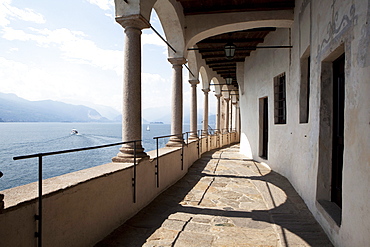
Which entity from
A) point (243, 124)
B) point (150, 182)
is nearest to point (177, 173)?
point (150, 182)

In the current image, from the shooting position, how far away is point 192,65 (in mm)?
10773

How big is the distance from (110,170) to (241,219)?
213 centimetres

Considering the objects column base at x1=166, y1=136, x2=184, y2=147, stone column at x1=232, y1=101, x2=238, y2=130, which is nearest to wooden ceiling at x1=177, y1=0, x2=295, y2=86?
column base at x1=166, y1=136, x2=184, y2=147

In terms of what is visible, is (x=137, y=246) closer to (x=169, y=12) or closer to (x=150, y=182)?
(x=150, y=182)

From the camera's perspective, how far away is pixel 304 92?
586 cm

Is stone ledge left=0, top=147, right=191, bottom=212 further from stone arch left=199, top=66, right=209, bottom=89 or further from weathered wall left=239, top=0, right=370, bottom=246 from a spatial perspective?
stone arch left=199, top=66, right=209, bottom=89

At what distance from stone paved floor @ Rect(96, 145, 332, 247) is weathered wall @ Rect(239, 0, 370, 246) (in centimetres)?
32

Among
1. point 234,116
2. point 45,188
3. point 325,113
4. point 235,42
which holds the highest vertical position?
point 235,42

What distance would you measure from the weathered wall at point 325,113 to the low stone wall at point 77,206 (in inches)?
111

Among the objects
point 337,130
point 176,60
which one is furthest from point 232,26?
point 337,130

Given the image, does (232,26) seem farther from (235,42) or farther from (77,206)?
(77,206)

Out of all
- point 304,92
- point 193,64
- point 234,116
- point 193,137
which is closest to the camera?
point 304,92

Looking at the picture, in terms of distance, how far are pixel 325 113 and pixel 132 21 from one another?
137 inches

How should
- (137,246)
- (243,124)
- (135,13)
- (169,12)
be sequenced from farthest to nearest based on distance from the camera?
(243,124)
(169,12)
(135,13)
(137,246)
